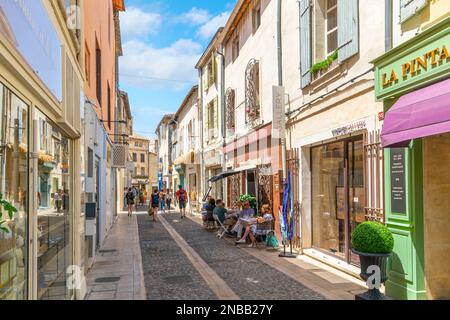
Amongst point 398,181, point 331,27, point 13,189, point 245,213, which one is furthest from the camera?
point 245,213

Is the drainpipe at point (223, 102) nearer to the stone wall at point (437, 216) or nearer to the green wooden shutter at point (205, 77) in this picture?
the green wooden shutter at point (205, 77)

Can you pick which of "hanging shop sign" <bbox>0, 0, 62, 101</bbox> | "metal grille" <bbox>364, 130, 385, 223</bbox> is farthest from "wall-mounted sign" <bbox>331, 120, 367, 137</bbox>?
"hanging shop sign" <bbox>0, 0, 62, 101</bbox>

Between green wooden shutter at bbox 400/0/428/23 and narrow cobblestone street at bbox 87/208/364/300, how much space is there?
13.3ft

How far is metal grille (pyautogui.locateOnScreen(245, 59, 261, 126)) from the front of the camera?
528 inches

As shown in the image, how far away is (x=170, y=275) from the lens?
7.62 metres

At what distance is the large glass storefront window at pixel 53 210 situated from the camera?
403 centimetres

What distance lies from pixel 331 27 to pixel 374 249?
5.20m

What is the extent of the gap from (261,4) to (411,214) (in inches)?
371

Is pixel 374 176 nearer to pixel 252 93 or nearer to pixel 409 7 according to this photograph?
pixel 409 7

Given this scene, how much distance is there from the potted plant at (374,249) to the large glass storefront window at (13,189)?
413 cm

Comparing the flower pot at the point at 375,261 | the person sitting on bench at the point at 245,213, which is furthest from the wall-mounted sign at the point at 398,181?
the person sitting on bench at the point at 245,213

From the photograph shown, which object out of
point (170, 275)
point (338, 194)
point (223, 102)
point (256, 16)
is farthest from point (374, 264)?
point (223, 102)
